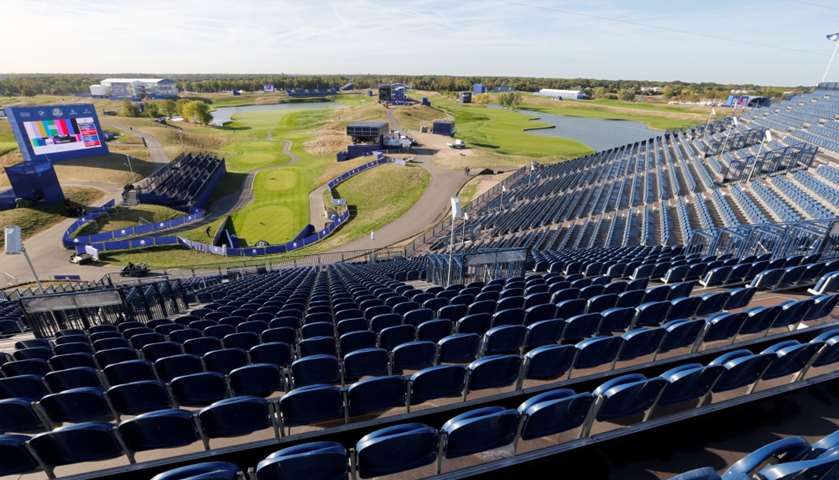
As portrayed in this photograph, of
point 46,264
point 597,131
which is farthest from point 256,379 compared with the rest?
point 597,131

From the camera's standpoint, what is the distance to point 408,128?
295 ft

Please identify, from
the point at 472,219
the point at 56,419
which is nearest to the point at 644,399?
the point at 56,419

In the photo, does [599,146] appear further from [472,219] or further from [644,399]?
[644,399]

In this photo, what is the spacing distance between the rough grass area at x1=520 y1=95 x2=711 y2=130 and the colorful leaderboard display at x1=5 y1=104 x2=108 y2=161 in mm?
119241

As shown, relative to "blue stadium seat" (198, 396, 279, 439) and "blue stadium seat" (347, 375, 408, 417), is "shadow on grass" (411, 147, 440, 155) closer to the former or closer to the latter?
"blue stadium seat" (347, 375, 408, 417)

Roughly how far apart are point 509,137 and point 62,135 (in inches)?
2976

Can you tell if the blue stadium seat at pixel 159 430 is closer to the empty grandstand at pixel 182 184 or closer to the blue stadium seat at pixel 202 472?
the blue stadium seat at pixel 202 472

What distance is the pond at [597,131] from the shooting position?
83.9 meters

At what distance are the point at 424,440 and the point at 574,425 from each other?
1.92 meters

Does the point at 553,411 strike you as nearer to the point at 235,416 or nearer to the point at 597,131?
the point at 235,416

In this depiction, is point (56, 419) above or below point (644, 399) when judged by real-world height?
below

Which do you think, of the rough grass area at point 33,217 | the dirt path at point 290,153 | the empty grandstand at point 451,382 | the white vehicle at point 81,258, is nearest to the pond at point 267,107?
the dirt path at point 290,153

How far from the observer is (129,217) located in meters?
37.5

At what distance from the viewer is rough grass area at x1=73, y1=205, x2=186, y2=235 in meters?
35.4
